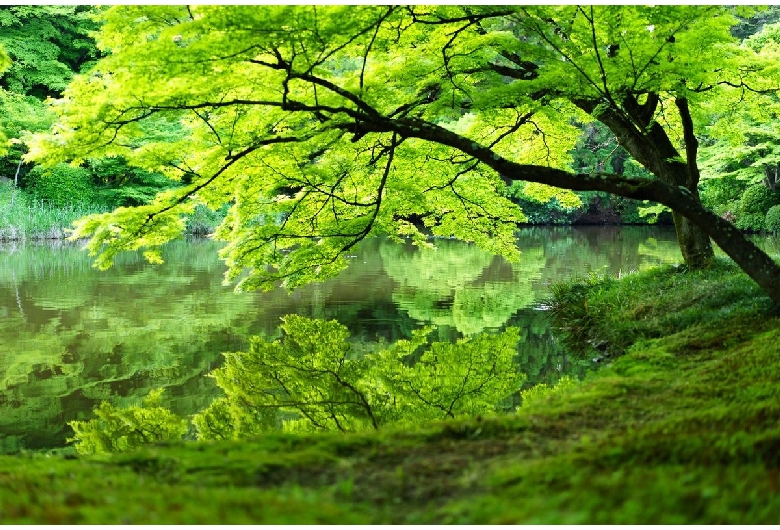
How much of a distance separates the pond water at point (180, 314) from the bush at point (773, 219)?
236 inches

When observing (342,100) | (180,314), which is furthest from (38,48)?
(342,100)

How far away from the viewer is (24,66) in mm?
28312

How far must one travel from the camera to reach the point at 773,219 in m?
25.6

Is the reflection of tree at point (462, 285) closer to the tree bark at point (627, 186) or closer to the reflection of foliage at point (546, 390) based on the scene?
the reflection of foliage at point (546, 390)

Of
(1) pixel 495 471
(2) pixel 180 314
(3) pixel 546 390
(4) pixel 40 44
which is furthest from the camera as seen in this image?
(4) pixel 40 44

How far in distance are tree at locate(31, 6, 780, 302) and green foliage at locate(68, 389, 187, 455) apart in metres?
1.73

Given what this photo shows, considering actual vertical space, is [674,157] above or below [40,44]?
below

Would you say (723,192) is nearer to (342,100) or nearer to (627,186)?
(627,186)

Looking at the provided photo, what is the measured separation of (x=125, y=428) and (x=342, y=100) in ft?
13.0

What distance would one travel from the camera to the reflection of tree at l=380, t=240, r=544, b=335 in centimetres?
1198

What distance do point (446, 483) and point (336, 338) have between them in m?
7.00

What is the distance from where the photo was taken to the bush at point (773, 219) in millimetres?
25422

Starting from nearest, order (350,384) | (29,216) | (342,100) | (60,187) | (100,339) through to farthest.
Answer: (342,100) < (350,384) < (100,339) < (29,216) < (60,187)

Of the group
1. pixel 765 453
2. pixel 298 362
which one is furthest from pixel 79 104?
pixel 765 453
